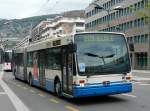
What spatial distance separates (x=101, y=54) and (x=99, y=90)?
4.08 feet

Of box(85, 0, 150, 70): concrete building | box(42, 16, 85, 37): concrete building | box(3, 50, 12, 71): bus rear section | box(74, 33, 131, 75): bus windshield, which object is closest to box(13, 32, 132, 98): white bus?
box(74, 33, 131, 75): bus windshield

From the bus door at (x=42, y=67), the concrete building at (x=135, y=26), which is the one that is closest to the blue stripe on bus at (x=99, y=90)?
the bus door at (x=42, y=67)

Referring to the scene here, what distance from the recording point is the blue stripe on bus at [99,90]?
1562 cm

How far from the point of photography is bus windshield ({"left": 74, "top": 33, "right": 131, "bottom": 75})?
15.8m

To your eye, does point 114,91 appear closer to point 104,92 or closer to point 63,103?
point 104,92

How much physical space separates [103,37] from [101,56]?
0.79 m

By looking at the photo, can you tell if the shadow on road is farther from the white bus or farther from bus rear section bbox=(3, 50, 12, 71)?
bus rear section bbox=(3, 50, 12, 71)

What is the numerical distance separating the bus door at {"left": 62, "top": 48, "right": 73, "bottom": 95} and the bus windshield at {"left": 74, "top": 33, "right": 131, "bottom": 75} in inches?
22.8

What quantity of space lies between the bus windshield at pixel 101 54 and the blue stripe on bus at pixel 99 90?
A: 0.47 meters

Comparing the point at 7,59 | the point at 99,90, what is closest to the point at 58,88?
the point at 99,90

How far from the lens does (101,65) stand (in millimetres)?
15898

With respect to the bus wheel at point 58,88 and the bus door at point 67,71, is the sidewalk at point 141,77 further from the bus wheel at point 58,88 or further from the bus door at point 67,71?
the bus door at point 67,71

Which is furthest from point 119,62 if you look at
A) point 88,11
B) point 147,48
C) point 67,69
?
point 88,11

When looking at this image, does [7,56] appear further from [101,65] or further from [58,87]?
Answer: [101,65]
